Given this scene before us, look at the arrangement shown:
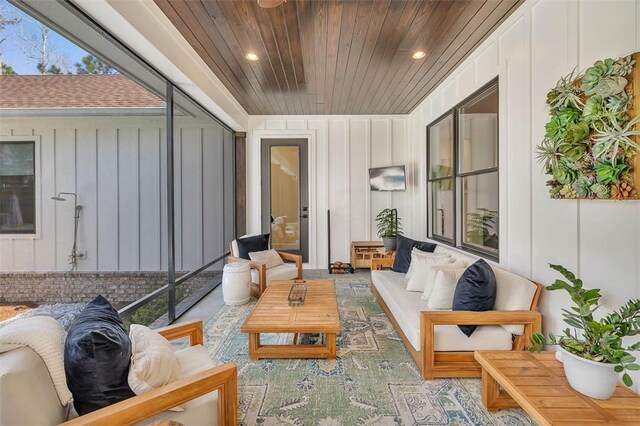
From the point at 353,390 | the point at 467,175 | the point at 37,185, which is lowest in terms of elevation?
the point at 353,390

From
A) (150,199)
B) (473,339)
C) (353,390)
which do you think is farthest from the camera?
(150,199)

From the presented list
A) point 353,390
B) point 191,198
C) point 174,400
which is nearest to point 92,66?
point 191,198

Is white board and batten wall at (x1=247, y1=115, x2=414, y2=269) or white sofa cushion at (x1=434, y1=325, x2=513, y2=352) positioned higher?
white board and batten wall at (x1=247, y1=115, x2=414, y2=269)

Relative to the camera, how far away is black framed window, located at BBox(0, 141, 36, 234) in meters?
1.47

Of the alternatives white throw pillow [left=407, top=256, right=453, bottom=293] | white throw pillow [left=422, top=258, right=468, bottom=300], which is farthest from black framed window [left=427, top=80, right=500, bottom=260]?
white throw pillow [left=407, top=256, right=453, bottom=293]

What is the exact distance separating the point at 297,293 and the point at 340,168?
292 centimetres

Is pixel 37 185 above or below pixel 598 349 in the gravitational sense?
above

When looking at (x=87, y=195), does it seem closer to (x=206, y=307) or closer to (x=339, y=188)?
(x=206, y=307)

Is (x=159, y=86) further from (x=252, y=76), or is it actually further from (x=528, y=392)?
(x=528, y=392)

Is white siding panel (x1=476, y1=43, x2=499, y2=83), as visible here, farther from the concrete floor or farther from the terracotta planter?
the concrete floor

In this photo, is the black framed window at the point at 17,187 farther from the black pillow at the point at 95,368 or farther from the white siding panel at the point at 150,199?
the white siding panel at the point at 150,199

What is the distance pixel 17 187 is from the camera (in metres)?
1.55

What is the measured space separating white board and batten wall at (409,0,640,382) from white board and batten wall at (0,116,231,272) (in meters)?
3.44

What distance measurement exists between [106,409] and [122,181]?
2071 millimetres
